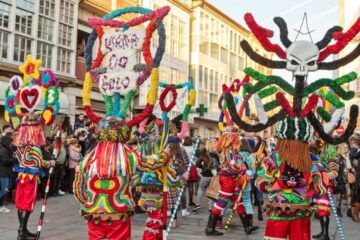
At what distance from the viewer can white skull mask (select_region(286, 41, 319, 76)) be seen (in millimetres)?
4797

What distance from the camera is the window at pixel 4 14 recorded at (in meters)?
19.8

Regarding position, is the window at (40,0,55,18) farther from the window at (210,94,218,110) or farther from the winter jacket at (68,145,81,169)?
the window at (210,94,218,110)

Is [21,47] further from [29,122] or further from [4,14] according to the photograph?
[29,122]

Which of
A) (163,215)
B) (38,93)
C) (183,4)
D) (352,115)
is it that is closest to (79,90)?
(183,4)

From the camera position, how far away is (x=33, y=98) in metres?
7.23

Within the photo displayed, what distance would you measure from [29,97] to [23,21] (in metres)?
15.1

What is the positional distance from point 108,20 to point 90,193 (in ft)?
6.66

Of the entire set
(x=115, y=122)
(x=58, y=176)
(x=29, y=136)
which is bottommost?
(x=58, y=176)

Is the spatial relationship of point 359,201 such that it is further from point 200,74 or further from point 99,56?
point 200,74

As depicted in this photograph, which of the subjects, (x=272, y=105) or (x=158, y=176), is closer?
(x=272, y=105)

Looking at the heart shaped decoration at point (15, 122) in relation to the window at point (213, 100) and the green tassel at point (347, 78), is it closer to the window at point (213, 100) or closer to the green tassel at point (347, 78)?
the green tassel at point (347, 78)

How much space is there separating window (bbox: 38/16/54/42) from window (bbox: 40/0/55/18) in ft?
0.94

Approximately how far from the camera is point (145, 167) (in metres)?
4.78

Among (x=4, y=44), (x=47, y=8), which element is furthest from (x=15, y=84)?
(x=47, y=8)
